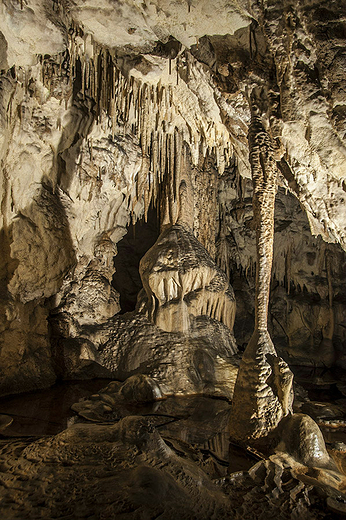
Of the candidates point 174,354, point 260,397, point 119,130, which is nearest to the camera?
point 260,397

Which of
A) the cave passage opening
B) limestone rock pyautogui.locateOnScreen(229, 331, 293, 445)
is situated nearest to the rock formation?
limestone rock pyautogui.locateOnScreen(229, 331, 293, 445)

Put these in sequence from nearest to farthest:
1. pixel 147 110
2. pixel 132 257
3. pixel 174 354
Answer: pixel 174 354, pixel 147 110, pixel 132 257

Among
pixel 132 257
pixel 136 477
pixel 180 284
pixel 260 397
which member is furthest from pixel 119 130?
pixel 136 477

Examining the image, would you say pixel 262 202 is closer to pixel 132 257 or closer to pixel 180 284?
pixel 180 284

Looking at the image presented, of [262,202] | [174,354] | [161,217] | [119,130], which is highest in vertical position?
[119,130]

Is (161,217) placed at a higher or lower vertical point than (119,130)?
lower

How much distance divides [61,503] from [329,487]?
2172mm

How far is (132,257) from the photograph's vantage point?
12.5 meters

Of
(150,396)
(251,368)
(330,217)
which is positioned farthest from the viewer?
(150,396)

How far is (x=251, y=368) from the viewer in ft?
12.8

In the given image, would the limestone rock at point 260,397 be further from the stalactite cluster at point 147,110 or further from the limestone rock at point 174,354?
the stalactite cluster at point 147,110

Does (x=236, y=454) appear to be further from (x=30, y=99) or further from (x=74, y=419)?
(x=30, y=99)

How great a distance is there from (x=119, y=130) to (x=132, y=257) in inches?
215

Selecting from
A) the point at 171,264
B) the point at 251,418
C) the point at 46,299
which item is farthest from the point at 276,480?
the point at 46,299
